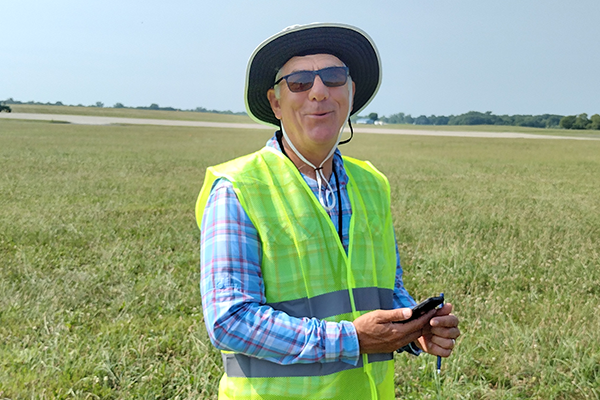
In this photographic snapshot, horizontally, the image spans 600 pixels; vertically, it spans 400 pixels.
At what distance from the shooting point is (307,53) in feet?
6.64

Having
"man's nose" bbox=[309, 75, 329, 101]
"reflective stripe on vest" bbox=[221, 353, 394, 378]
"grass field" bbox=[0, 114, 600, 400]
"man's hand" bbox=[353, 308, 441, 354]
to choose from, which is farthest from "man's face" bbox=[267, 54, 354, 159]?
"grass field" bbox=[0, 114, 600, 400]

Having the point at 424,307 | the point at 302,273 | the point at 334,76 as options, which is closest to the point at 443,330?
the point at 424,307

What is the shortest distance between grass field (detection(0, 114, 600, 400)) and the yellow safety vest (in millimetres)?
2117

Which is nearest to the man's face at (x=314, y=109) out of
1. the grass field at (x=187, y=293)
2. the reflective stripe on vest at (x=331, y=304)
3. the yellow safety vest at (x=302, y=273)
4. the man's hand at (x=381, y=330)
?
the yellow safety vest at (x=302, y=273)

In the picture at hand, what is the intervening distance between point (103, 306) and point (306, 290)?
3994 millimetres

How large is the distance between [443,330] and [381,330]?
0.35 metres

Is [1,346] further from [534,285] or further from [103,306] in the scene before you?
[534,285]

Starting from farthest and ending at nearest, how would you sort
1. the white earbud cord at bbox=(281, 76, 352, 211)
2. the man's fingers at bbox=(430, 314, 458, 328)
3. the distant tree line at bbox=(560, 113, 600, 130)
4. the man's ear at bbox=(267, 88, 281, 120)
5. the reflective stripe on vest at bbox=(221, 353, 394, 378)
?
the distant tree line at bbox=(560, 113, 600, 130) → the man's ear at bbox=(267, 88, 281, 120) → the white earbud cord at bbox=(281, 76, 352, 211) → the man's fingers at bbox=(430, 314, 458, 328) → the reflective stripe on vest at bbox=(221, 353, 394, 378)

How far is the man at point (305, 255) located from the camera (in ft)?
5.14

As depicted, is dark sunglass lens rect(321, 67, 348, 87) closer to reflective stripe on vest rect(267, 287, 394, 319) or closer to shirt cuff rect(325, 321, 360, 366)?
reflective stripe on vest rect(267, 287, 394, 319)

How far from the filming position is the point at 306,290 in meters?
1.68

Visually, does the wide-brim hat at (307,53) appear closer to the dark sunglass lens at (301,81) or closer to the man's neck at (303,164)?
the dark sunglass lens at (301,81)

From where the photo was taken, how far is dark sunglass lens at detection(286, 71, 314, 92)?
1.93 metres

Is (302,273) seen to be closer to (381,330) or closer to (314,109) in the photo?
(381,330)
